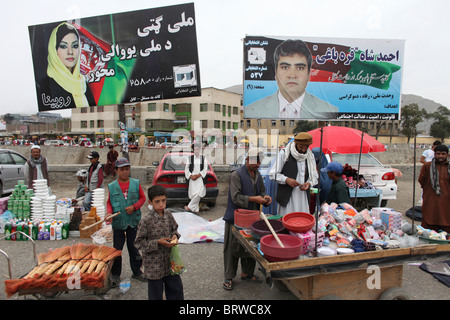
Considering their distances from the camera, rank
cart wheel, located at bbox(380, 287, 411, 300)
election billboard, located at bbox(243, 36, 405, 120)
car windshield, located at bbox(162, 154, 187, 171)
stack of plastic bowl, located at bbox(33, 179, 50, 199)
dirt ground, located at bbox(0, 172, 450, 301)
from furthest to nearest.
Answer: election billboard, located at bbox(243, 36, 405, 120)
car windshield, located at bbox(162, 154, 187, 171)
stack of plastic bowl, located at bbox(33, 179, 50, 199)
dirt ground, located at bbox(0, 172, 450, 301)
cart wheel, located at bbox(380, 287, 411, 300)

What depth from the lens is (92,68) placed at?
782 centimetres

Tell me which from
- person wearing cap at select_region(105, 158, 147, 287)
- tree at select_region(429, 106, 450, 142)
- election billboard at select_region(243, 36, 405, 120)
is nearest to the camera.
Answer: person wearing cap at select_region(105, 158, 147, 287)

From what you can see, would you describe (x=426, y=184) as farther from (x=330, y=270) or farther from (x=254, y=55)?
(x=254, y=55)

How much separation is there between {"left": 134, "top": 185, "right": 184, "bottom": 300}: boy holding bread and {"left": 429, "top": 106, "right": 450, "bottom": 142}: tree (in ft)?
199

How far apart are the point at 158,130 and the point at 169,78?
4706 centimetres

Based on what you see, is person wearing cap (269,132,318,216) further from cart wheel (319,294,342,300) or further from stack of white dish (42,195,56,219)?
stack of white dish (42,195,56,219)

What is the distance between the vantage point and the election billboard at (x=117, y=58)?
7336 mm

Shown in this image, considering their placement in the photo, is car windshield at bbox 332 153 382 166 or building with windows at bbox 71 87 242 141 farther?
building with windows at bbox 71 87 242 141

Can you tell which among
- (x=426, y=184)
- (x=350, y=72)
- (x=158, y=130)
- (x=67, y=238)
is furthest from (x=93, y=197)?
(x=158, y=130)

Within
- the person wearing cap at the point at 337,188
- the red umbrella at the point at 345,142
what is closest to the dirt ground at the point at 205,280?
the person wearing cap at the point at 337,188

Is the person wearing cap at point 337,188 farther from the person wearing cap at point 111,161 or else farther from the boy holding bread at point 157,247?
the person wearing cap at point 111,161

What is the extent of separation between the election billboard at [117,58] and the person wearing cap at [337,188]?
165 inches

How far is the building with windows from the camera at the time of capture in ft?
170

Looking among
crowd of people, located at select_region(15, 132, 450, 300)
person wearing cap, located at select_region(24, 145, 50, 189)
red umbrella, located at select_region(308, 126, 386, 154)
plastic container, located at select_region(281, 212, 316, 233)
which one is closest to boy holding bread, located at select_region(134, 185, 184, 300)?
crowd of people, located at select_region(15, 132, 450, 300)
